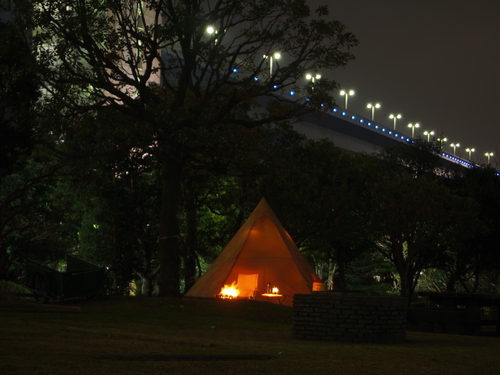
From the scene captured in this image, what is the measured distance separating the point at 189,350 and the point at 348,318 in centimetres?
346

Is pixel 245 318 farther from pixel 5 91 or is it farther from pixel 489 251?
pixel 489 251

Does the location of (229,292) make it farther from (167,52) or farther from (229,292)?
(167,52)

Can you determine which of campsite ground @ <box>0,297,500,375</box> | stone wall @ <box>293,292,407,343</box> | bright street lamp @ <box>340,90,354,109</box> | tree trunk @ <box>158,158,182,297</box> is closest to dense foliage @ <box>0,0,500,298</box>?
tree trunk @ <box>158,158,182,297</box>

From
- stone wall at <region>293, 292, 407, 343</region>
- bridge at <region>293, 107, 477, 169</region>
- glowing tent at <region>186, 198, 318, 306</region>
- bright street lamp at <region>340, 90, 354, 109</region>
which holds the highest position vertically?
bright street lamp at <region>340, 90, 354, 109</region>

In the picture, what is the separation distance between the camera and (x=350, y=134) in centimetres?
6612

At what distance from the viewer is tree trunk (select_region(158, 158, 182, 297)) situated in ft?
61.1

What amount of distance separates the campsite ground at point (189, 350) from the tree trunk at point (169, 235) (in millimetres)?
4943

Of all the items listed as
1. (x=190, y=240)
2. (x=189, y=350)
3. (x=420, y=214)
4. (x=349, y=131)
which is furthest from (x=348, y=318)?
(x=349, y=131)

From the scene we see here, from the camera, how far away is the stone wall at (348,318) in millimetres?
10297

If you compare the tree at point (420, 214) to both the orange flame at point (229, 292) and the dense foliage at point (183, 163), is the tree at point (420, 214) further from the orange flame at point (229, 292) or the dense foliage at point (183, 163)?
the orange flame at point (229, 292)

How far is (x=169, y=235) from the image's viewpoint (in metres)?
18.6

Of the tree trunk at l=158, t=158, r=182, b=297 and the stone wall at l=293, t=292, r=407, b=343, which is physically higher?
the tree trunk at l=158, t=158, r=182, b=297

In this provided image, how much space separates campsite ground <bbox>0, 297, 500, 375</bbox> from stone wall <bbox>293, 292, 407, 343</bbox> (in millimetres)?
354

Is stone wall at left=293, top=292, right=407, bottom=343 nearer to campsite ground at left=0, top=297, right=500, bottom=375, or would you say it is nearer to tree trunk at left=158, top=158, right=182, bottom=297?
campsite ground at left=0, top=297, right=500, bottom=375
